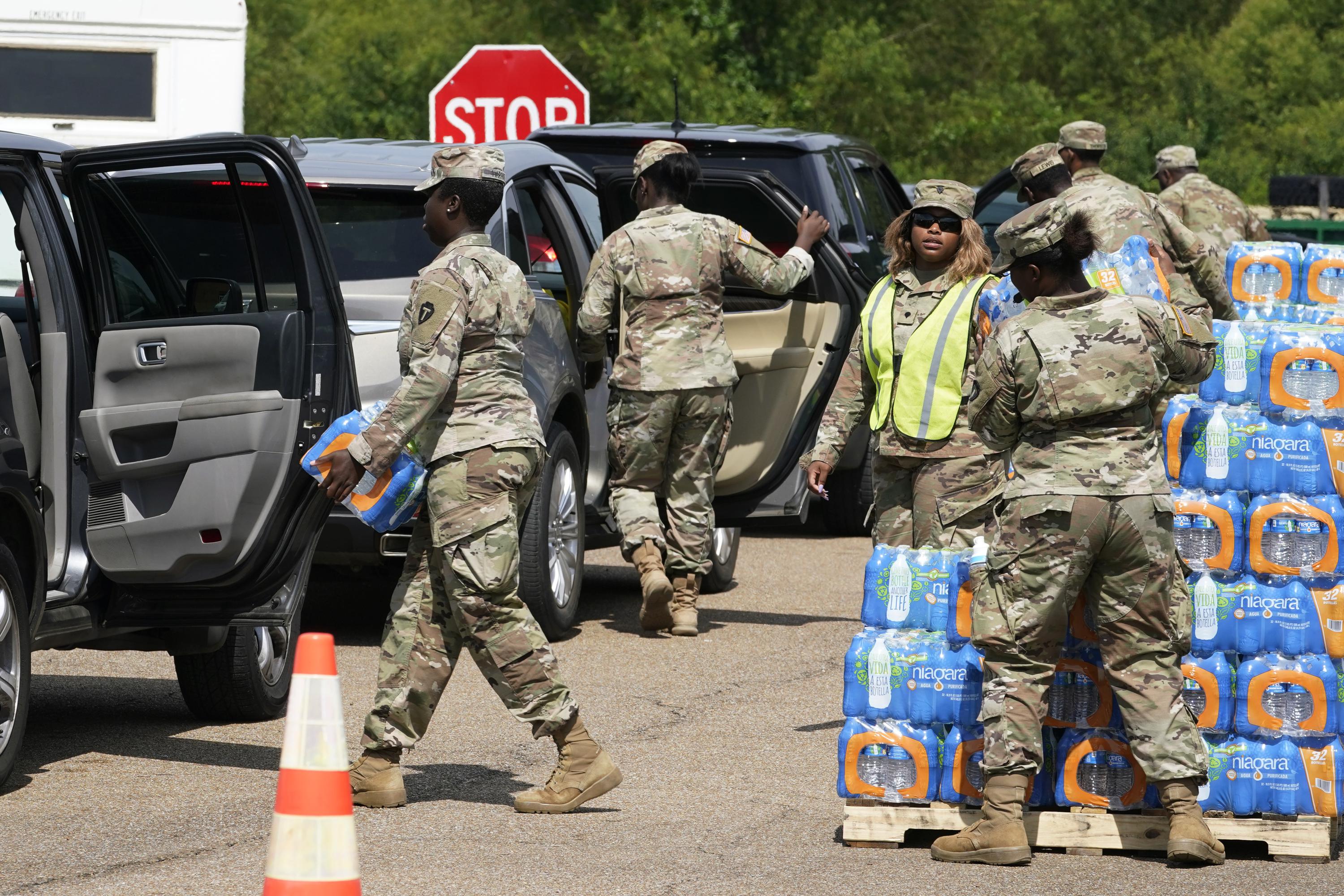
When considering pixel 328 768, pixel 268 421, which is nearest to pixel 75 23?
pixel 268 421

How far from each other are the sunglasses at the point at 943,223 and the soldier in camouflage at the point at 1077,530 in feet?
4.97

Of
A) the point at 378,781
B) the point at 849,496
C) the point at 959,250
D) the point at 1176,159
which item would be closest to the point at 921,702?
the point at 378,781

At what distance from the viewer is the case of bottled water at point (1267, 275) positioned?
6480mm

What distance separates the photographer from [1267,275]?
6.50 metres

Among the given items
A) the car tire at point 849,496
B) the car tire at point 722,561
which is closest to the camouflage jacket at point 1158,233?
the car tire at point 722,561

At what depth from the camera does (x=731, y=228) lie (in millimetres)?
9102

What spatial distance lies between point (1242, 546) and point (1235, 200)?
845 cm

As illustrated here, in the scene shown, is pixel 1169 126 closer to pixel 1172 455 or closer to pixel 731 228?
pixel 731 228

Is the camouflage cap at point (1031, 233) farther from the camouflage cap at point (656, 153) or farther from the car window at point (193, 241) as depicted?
the camouflage cap at point (656, 153)

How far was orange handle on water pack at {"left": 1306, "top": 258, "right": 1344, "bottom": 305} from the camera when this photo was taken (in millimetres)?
6469

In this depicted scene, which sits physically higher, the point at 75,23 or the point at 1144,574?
the point at 75,23

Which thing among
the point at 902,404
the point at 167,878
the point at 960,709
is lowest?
the point at 167,878

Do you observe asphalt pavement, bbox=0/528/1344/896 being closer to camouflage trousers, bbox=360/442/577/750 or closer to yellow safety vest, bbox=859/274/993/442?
camouflage trousers, bbox=360/442/577/750

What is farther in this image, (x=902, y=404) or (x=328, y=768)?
(x=902, y=404)
